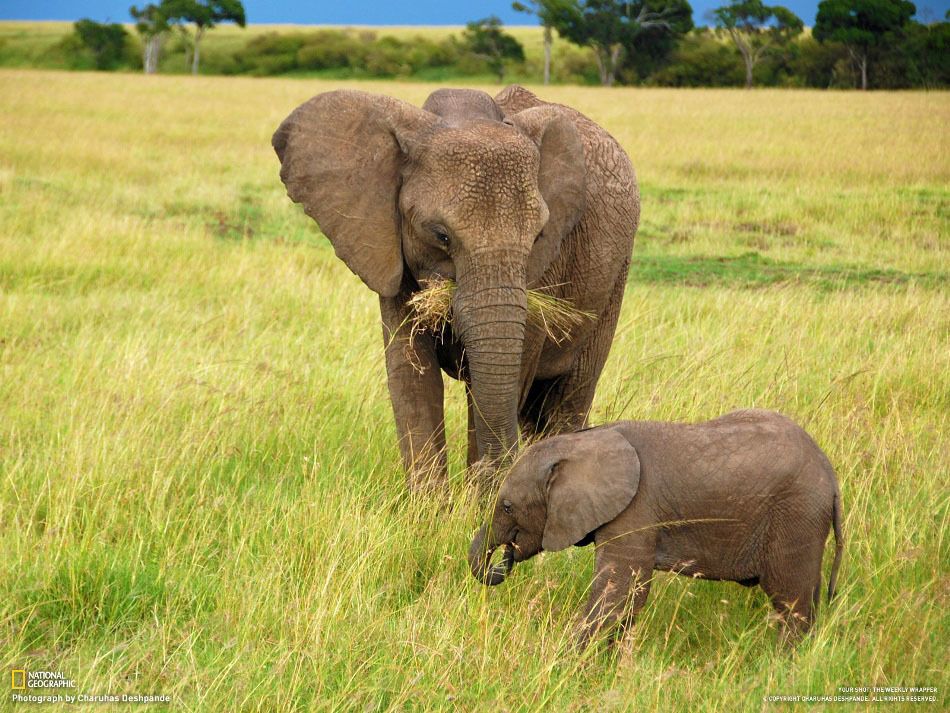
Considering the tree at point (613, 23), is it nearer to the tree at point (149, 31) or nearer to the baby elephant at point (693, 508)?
the tree at point (149, 31)

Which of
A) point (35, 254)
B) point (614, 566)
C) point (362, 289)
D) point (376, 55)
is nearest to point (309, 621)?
point (614, 566)

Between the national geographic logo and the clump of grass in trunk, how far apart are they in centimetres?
180

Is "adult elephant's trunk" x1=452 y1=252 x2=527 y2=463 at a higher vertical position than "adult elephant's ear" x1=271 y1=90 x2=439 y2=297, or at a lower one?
lower

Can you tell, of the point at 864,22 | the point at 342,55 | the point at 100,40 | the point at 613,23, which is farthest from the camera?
the point at 100,40

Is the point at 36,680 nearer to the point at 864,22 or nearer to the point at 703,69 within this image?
the point at 864,22

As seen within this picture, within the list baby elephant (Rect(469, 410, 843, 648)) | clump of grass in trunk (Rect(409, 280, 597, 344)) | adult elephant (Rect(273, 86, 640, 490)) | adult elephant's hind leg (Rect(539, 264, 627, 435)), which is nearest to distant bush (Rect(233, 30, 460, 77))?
adult elephant's hind leg (Rect(539, 264, 627, 435))

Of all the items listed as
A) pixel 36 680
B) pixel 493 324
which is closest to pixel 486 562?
pixel 493 324

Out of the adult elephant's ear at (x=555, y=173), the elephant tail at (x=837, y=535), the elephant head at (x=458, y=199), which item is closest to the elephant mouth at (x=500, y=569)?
the elephant head at (x=458, y=199)

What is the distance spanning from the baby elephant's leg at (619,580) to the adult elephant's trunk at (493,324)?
35.0 inches

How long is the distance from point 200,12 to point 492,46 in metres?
18.0

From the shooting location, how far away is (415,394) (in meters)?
4.99

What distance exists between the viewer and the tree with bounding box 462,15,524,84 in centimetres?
6531

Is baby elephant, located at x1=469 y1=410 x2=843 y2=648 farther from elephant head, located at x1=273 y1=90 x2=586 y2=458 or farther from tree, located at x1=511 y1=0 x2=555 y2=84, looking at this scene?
tree, located at x1=511 y1=0 x2=555 y2=84

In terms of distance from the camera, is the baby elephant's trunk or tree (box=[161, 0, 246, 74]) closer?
the baby elephant's trunk
